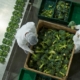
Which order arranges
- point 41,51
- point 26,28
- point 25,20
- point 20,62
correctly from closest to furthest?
1. point 26,28
2. point 41,51
3. point 20,62
4. point 25,20

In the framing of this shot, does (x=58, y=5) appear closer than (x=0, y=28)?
Yes

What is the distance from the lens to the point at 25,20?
286cm

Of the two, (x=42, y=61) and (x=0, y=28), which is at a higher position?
(x=0, y=28)

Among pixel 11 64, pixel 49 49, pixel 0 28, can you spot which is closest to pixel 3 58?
pixel 11 64

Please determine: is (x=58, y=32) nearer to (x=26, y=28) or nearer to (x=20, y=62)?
(x=26, y=28)

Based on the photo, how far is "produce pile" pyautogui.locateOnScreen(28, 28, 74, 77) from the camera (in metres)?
2.29

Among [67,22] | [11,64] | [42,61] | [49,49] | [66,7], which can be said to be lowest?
[11,64]

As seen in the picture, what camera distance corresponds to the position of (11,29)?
2840 mm

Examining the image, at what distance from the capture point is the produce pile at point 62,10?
265cm

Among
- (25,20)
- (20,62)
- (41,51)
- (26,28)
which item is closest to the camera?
(26,28)

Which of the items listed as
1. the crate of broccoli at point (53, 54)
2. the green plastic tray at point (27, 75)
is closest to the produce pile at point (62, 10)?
the crate of broccoli at point (53, 54)

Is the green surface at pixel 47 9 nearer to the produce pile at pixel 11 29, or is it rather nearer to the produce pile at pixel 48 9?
the produce pile at pixel 48 9

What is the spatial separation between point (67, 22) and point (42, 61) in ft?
2.25

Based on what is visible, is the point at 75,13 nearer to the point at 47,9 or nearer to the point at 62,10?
the point at 62,10
